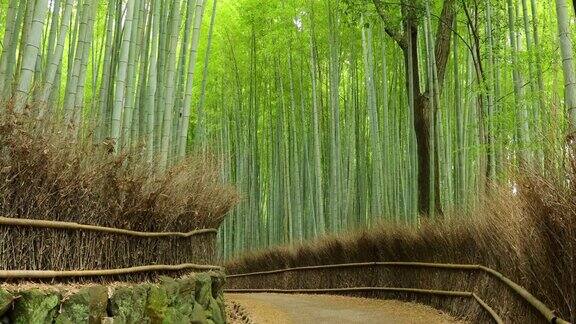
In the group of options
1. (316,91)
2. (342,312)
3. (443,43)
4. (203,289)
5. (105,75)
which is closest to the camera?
(203,289)

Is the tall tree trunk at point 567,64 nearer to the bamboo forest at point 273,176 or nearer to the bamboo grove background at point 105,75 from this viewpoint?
the bamboo forest at point 273,176

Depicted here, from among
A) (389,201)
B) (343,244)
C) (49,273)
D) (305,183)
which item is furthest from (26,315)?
(305,183)

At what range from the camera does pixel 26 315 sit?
250 cm

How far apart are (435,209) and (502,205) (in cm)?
373

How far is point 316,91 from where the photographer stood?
10.6 metres

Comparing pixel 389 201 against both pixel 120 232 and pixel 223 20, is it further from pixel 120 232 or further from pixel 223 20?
pixel 120 232

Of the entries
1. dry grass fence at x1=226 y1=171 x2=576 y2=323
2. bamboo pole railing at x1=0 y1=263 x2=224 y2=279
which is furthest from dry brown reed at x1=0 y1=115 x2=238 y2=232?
dry grass fence at x1=226 y1=171 x2=576 y2=323

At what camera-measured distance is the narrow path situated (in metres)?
5.44

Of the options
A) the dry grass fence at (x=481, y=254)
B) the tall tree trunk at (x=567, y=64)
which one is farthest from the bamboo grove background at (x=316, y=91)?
the dry grass fence at (x=481, y=254)

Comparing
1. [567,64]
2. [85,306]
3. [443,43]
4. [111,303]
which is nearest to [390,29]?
[443,43]

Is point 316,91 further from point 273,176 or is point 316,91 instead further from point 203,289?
point 203,289

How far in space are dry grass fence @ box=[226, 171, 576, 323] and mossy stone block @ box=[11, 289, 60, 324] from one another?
2085 millimetres

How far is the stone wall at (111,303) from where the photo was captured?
2514mm

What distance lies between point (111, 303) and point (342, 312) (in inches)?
130
